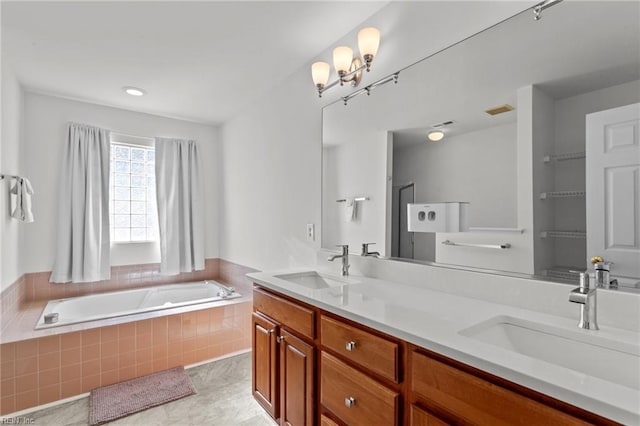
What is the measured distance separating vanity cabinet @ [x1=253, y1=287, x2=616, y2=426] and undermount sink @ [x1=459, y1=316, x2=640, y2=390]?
0.18m

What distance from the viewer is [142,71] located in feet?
8.46

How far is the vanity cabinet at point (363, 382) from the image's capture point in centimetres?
77

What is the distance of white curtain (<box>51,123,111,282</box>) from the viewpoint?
10.2ft

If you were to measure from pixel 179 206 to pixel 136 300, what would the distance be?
1123 millimetres

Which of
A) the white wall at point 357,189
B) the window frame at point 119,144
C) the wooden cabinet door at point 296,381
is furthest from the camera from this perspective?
the window frame at point 119,144

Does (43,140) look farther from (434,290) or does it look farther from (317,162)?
(434,290)

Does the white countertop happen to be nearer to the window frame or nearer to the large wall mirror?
the large wall mirror

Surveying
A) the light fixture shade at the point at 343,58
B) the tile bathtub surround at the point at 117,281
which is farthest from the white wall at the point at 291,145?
the tile bathtub surround at the point at 117,281

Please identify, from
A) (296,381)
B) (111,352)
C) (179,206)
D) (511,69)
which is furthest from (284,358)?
(179,206)

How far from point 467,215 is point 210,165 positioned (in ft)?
11.2

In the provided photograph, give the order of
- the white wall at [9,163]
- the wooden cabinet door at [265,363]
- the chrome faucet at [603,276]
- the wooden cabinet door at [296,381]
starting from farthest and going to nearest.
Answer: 1. the white wall at [9,163]
2. the wooden cabinet door at [265,363]
3. the wooden cabinet door at [296,381]
4. the chrome faucet at [603,276]

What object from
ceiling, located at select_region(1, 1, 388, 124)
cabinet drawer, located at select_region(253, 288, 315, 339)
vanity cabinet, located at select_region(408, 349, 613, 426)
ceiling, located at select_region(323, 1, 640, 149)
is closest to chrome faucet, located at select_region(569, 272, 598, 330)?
vanity cabinet, located at select_region(408, 349, 613, 426)

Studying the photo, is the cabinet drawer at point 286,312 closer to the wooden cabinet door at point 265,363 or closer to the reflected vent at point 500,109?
the wooden cabinet door at point 265,363

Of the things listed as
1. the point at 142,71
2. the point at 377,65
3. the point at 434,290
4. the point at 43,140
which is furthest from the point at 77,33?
the point at 434,290
